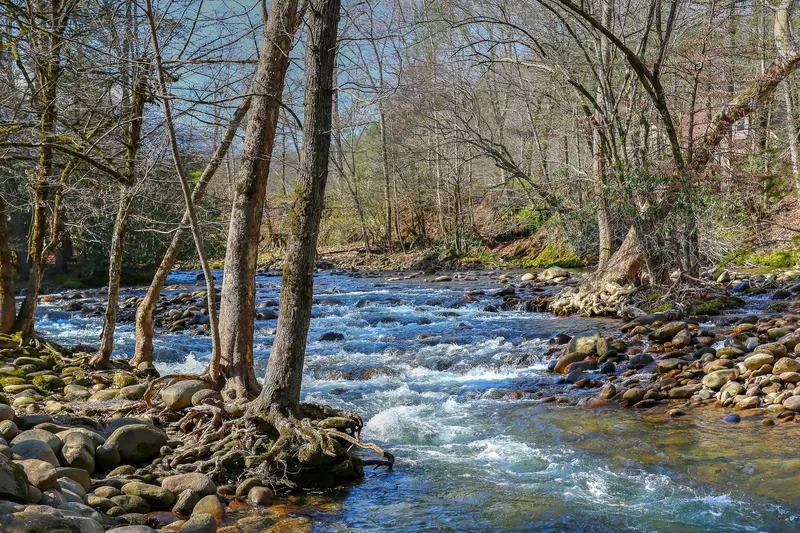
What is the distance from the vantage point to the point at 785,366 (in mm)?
7391

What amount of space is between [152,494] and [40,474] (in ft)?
3.05

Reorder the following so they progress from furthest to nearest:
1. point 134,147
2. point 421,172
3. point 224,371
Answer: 1. point 421,172
2. point 134,147
3. point 224,371

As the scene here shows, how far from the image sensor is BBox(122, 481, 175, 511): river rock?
466cm

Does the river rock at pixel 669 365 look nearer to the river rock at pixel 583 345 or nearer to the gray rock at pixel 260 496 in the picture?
the river rock at pixel 583 345

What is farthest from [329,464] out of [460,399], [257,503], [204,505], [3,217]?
[3,217]

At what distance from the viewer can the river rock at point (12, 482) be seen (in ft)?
11.3

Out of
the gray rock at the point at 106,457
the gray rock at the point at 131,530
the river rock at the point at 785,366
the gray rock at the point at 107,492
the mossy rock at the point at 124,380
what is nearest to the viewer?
the gray rock at the point at 131,530

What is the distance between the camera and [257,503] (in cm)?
495

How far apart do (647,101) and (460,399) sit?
7737 millimetres

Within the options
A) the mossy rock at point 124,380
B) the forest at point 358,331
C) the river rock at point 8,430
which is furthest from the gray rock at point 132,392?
the river rock at point 8,430

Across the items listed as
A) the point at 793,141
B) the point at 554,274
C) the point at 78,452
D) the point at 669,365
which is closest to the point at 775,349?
the point at 669,365

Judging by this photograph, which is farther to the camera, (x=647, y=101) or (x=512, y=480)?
(x=647, y=101)

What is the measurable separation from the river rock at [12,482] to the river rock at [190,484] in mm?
1391

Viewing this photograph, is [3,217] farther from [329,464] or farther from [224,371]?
[329,464]
